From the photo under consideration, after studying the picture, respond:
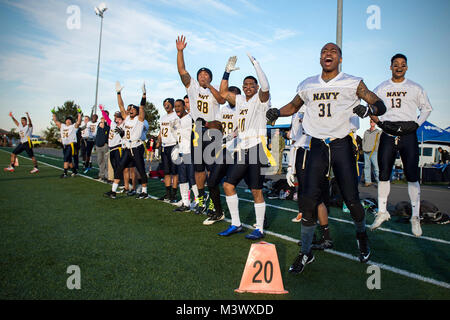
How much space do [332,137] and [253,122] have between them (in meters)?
1.51

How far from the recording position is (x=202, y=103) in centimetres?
621

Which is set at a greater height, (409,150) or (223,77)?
(223,77)

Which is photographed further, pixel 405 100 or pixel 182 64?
pixel 182 64

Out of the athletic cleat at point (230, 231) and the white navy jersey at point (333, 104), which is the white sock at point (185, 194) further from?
the white navy jersey at point (333, 104)

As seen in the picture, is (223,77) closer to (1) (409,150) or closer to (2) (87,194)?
(1) (409,150)

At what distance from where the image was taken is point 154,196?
29.0ft

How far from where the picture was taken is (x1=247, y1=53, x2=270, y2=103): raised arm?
4.33m

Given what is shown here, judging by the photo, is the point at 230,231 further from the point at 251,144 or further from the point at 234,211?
the point at 251,144

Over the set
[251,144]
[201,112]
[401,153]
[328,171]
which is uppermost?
[201,112]

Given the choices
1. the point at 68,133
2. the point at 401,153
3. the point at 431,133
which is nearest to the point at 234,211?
the point at 401,153

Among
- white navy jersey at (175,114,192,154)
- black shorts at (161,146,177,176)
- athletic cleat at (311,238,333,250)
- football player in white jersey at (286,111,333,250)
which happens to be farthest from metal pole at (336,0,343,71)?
athletic cleat at (311,238,333,250)

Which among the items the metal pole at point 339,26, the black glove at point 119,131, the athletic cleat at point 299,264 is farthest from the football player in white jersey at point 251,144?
the black glove at point 119,131
